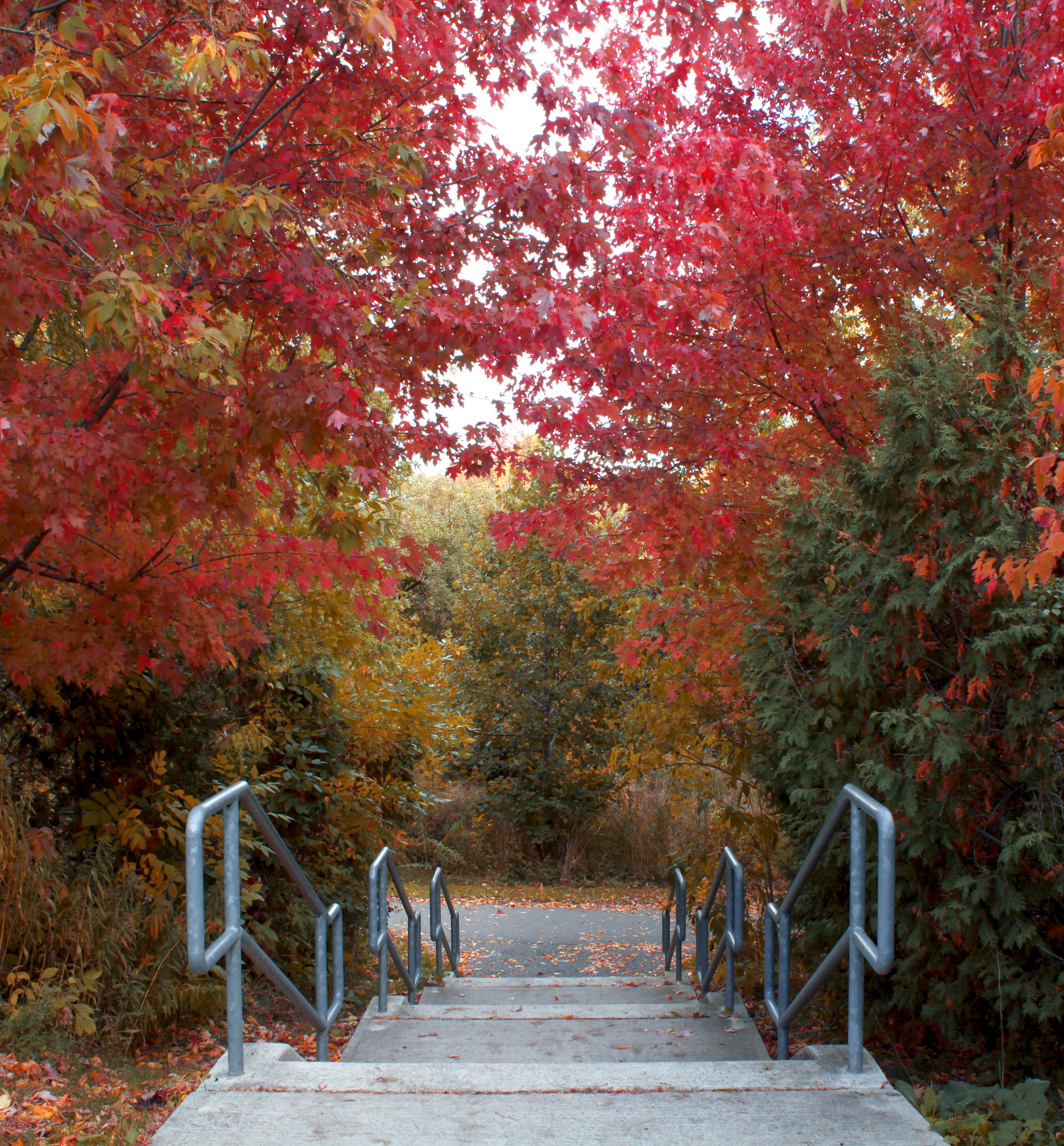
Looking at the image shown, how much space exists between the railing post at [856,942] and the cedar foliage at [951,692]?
Answer: 0.73m

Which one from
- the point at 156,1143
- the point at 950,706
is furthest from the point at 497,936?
the point at 156,1143

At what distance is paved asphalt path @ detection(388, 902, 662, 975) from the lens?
9.73 metres

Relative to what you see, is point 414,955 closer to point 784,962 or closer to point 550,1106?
point 784,962

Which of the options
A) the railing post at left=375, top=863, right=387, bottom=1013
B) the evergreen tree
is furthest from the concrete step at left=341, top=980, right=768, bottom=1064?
the evergreen tree

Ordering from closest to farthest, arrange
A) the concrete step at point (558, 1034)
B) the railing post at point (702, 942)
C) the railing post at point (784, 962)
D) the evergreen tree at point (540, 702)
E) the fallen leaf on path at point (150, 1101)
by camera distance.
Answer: the fallen leaf on path at point (150, 1101) < the railing post at point (784, 962) < the concrete step at point (558, 1034) < the railing post at point (702, 942) < the evergreen tree at point (540, 702)

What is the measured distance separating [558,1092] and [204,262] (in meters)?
3.72

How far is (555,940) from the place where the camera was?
10797mm

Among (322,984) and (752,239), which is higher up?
(752,239)

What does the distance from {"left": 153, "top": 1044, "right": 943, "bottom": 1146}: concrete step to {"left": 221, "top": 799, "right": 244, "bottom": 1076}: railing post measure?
0.24ft

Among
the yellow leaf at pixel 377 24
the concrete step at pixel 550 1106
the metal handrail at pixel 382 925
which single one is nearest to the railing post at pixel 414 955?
the metal handrail at pixel 382 925

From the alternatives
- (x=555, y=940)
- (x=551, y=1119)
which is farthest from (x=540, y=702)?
(x=551, y=1119)

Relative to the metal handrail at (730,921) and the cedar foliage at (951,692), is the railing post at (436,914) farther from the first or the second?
the cedar foliage at (951,692)

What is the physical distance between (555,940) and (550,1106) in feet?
28.0

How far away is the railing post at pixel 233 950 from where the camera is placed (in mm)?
2957
